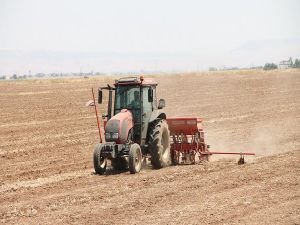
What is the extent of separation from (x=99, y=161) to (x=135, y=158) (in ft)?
2.77

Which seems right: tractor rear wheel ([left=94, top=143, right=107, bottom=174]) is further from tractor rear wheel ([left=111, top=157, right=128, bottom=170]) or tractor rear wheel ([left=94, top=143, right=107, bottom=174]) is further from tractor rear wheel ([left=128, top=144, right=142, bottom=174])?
tractor rear wheel ([left=128, top=144, right=142, bottom=174])

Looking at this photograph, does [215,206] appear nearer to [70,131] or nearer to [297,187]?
[297,187]

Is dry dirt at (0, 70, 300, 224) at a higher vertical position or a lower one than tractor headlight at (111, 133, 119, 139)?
lower

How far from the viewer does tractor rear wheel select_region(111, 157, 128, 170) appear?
13.5 metres

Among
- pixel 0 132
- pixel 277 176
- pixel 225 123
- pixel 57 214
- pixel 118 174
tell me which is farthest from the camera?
pixel 225 123

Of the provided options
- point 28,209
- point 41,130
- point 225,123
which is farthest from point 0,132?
point 28,209

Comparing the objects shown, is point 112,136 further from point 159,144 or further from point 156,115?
point 156,115

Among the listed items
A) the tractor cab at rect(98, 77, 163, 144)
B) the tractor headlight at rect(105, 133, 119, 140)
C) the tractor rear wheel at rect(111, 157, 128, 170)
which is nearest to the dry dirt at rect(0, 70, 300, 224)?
the tractor rear wheel at rect(111, 157, 128, 170)

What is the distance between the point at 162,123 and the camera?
13508 millimetres

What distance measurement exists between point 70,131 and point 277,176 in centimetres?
1136

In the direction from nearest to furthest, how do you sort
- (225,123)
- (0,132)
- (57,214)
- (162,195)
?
(57,214) → (162,195) → (0,132) → (225,123)

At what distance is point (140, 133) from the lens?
1307 centimetres

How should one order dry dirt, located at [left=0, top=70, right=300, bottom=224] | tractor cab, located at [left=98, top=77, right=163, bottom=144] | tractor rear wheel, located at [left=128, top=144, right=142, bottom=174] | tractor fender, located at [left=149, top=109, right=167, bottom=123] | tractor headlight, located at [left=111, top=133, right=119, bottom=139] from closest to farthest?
dry dirt, located at [left=0, top=70, right=300, bottom=224]
tractor rear wheel, located at [left=128, top=144, right=142, bottom=174]
tractor headlight, located at [left=111, top=133, right=119, bottom=139]
tractor cab, located at [left=98, top=77, right=163, bottom=144]
tractor fender, located at [left=149, top=109, right=167, bottom=123]

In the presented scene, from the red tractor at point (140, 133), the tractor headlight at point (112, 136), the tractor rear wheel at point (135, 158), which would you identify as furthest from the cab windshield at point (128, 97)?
the tractor rear wheel at point (135, 158)
